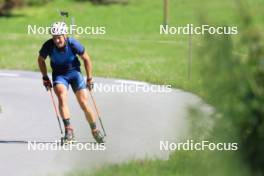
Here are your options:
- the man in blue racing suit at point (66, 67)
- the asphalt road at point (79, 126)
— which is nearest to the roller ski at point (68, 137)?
the man in blue racing suit at point (66, 67)

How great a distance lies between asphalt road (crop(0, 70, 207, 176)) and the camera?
10109 millimetres

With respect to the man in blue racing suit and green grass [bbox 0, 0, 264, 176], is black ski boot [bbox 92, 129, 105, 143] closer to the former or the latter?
the man in blue racing suit

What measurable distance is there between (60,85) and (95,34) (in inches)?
836

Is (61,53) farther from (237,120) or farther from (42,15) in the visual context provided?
(42,15)

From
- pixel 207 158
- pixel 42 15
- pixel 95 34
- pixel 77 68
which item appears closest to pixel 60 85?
pixel 77 68

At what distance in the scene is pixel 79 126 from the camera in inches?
517

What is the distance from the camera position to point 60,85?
11320mm

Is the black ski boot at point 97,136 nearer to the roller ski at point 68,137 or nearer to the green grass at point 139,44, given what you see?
the roller ski at point 68,137

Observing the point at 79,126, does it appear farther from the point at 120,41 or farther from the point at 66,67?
the point at 120,41

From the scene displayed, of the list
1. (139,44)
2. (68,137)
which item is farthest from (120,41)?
(68,137)

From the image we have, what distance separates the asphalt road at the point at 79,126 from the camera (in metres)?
10.1

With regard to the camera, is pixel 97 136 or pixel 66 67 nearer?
pixel 97 136

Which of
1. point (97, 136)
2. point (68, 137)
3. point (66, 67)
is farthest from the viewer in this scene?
point (66, 67)

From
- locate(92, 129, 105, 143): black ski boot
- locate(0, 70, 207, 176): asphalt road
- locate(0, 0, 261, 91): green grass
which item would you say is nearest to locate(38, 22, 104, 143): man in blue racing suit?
locate(92, 129, 105, 143): black ski boot
